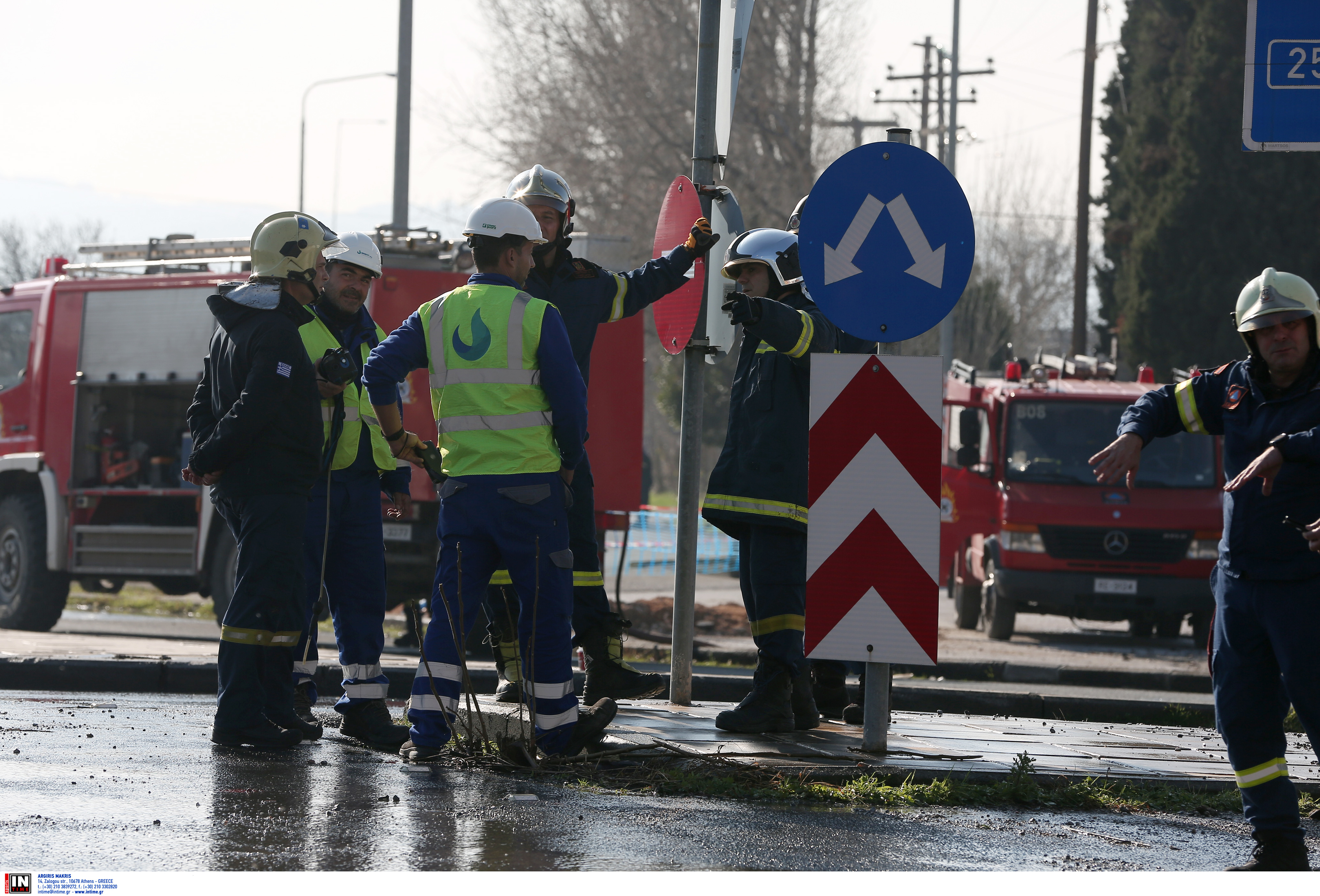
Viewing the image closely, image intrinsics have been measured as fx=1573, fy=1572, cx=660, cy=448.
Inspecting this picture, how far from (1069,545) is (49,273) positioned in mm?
9511

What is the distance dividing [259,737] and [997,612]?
33.4ft

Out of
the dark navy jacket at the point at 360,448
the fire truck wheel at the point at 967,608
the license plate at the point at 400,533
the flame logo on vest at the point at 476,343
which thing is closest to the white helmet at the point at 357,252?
the dark navy jacket at the point at 360,448

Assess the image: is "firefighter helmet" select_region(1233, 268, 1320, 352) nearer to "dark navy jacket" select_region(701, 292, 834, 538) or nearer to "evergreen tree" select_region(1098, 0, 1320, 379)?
"dark navy jacket" select_region(701, 292, 834, 538)

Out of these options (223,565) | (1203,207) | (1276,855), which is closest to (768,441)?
(1276,855)

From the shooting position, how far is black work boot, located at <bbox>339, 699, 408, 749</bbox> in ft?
20.6

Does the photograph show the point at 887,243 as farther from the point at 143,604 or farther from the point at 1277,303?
the point at 143,604

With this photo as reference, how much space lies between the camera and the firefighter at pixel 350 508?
6.45 meters

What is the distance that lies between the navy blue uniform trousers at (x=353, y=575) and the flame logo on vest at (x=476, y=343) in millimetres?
1160

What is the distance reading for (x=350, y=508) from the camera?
6.62 m

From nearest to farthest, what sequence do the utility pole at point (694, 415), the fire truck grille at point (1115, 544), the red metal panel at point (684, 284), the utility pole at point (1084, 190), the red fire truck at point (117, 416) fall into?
1. the red metal panel at point (684, 284)
2. the utility pole at point (694, 415)
3. the red fire truck at point (117, 416)
4. the fire truck grille at point (1115, 544)
5. the utility pole at point (1084, 190)

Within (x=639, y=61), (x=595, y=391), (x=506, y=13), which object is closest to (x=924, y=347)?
(x=639, y=61)

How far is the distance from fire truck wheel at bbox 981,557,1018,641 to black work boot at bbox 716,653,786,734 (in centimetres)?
870

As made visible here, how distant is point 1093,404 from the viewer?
15008 mm

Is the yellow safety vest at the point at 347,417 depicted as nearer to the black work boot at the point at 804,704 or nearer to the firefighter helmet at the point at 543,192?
the firefighter helmet at the point at 543,192
